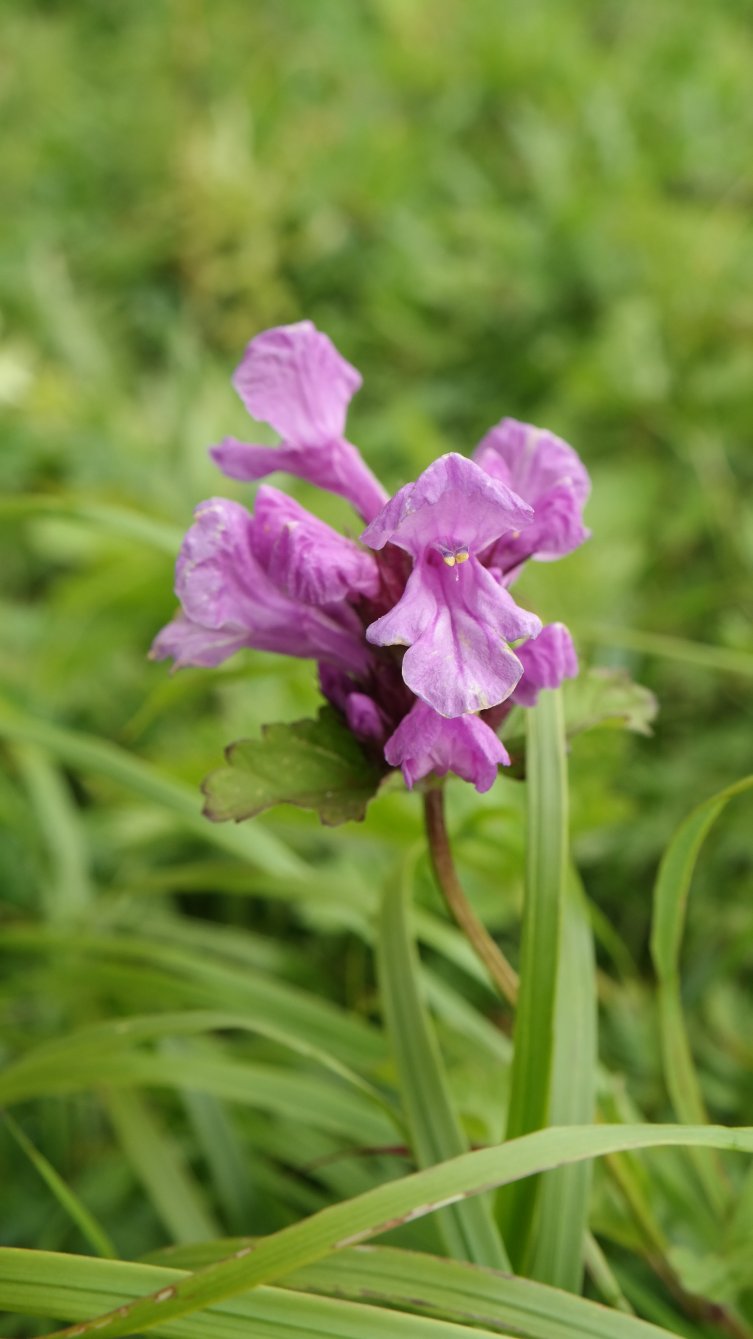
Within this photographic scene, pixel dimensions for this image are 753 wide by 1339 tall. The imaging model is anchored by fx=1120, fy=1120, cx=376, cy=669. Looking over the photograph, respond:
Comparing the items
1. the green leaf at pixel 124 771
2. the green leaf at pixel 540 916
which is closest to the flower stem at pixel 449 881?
the green leaf at pixel 540 916

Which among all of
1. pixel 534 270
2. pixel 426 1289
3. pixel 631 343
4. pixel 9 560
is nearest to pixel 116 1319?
pixel 426 1289

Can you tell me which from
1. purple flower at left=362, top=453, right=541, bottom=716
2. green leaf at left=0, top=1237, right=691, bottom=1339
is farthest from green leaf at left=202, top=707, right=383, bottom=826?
green leaf at left=0, top=1237, right=691, bottom=1339

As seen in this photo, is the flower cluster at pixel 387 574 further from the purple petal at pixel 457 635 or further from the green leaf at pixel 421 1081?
the green leaf at pixel 421 1081

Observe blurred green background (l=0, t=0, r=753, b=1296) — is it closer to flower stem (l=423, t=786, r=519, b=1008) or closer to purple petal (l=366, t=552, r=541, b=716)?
flower stem (l=423, t=786, r=519, b=1008)

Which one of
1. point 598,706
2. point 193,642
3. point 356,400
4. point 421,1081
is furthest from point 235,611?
point 356,400

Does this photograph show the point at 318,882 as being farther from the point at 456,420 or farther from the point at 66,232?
the point at 66,232

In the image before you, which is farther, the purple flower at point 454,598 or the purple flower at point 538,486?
the purple flower at point 538,486
